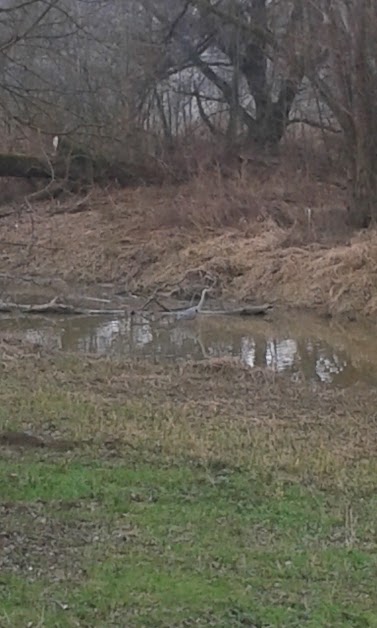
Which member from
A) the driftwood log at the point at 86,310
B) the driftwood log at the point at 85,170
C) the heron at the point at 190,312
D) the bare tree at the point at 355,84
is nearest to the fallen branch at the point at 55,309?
the driftwood log at the point at 86,310

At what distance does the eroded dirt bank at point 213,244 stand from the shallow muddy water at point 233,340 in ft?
5.12

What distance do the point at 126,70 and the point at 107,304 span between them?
1059 cm

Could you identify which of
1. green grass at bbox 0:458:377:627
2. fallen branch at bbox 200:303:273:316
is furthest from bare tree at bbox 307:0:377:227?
green grass at bbox 0:458:377:627

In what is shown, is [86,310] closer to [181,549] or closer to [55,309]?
[55,309]

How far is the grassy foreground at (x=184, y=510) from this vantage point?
5.52 m

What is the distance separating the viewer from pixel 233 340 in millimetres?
18547

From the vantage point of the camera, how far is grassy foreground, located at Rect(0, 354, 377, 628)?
552 centimetres

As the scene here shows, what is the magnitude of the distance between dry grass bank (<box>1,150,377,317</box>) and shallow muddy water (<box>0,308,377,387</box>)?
5.85 feet

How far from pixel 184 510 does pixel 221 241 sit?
18.8 metres

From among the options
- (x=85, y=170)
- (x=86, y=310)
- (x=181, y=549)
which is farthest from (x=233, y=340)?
(x=181, y=549)

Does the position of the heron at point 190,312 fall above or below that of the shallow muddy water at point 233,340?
above

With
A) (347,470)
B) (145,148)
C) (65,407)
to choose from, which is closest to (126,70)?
(145,148)

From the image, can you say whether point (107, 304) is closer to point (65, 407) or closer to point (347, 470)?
point (65, 407)

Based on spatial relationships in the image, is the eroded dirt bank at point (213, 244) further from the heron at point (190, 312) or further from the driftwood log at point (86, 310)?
the heron at point (190, 312)
